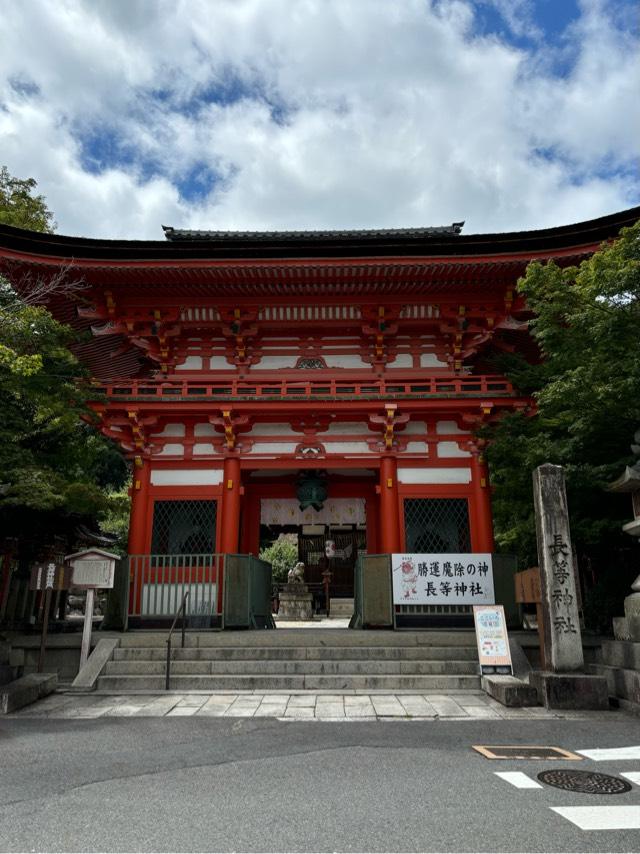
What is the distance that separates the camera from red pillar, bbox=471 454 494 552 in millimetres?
13281

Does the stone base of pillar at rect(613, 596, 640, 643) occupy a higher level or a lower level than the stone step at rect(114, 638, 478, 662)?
higher

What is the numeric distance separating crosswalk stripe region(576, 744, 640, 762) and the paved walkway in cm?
148

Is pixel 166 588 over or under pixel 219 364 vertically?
under

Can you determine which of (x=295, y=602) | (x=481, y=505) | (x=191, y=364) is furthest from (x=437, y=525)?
(x=295, y=602)

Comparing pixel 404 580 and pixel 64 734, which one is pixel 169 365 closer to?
pixel 404 580

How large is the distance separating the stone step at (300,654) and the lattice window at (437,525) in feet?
12.5

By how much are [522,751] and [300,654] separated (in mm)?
4926

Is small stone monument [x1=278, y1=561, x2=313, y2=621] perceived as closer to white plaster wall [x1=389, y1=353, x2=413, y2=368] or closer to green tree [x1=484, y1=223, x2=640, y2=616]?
white plaster wall [x1=389, y1=353, x2=413, y2=368]

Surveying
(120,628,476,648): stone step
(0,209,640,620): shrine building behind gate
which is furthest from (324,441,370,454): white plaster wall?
(120,628,476,648): stone step

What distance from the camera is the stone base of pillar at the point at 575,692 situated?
7.40 meters

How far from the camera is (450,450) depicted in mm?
14250

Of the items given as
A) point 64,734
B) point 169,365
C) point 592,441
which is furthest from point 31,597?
point 592,441

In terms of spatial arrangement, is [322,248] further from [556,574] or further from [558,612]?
[558,612]

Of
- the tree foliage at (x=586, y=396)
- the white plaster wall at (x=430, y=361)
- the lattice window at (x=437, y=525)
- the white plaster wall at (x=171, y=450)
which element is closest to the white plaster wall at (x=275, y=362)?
the white plaster wall at (x=171, y=450)
